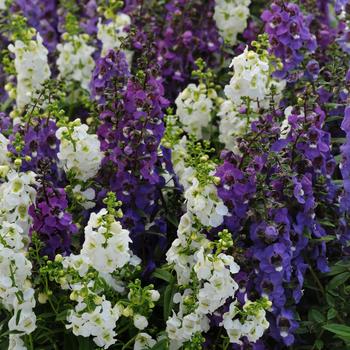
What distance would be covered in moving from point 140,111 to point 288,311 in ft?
3.33

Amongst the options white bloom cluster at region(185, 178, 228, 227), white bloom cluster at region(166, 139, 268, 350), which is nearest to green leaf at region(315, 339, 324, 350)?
white bloom cluster at region(166, 139, 268, 350)

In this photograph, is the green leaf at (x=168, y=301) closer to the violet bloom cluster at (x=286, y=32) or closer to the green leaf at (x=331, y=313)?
the green leaf at (x=331, y=313)

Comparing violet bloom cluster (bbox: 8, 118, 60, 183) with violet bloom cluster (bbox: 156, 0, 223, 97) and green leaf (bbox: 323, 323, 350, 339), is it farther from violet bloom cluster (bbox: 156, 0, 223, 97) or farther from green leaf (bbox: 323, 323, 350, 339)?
green leaf (bbox: 323, 323, 350, 339)

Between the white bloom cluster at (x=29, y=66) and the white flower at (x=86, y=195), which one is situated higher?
the white bloom cluster at (x=29, y=66)

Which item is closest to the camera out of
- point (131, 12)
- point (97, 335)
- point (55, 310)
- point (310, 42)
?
point (97, 335)

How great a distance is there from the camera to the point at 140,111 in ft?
11.6

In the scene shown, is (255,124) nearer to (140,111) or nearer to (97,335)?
(140,111)

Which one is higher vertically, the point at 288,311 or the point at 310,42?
the point at 310,42

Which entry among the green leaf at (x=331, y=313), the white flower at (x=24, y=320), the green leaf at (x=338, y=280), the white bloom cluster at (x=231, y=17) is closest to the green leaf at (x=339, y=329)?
the green leaf at (x=331, y=313)

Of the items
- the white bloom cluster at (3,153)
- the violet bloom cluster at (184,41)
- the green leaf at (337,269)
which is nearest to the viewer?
the white bloom cluster at (3,153)

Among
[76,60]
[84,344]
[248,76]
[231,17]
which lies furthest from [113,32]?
[84,344]

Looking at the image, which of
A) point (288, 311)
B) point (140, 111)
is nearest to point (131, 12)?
point (140, 111)

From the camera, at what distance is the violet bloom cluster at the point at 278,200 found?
3.35 metres

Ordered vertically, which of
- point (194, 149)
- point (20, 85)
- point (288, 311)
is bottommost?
point (288, 311)
